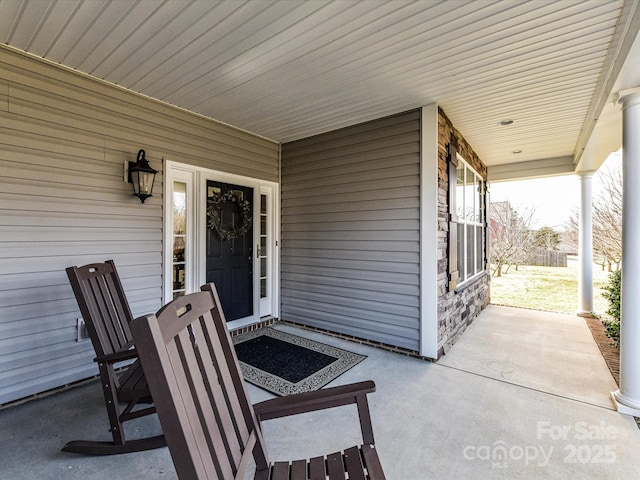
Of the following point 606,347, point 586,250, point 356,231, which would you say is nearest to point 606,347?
point 606,347

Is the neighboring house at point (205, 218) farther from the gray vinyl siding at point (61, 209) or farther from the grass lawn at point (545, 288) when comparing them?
the grass lawn at point (545, 288)

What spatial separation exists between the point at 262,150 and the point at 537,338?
4.63 m

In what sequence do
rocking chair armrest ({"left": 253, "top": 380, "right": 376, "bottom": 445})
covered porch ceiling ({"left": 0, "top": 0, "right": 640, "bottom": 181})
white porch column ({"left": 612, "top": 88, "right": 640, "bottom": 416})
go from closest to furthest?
rocking chair armrest ({"left": 253, "top": 380, "right": 376, "bottom": 445}) → covered porch ceiling ({"left": 0, "top": 0, "right": 640, "bottom": 181}) → white porch column ({"left": 612, "top": 88, "right": 640, "bottom": 416})

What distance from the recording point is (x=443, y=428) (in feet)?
7.32

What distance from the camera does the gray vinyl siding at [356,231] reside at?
367 centimetres

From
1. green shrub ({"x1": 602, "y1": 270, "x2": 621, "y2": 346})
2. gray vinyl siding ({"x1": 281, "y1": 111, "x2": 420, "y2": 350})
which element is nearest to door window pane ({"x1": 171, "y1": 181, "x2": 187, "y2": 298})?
gray vinyl siding ({"x1": 281, "y1": 111, "x2": 420, "y2": 350})

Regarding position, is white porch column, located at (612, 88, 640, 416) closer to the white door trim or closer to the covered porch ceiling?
the covered porch ceiling

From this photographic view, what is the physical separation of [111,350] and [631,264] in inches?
157

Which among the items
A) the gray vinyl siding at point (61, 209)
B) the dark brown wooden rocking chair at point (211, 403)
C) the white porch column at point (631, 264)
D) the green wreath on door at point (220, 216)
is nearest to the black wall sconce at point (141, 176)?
the gray vinyl siding at point (61, 209)

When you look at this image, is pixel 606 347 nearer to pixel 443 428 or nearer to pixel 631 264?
A: pixel 631 264

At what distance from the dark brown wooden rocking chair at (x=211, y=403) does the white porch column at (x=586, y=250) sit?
19.3 feet

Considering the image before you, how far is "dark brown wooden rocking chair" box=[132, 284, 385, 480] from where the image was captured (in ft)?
2.76

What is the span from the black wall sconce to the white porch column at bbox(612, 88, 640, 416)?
13.9 feet

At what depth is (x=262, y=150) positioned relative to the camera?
4.67 metres
